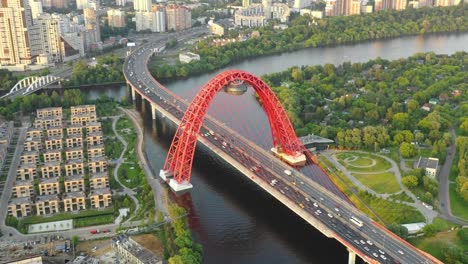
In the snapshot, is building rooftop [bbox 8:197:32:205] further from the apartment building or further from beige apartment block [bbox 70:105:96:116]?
beige apartment block [bbox 70:105:96:116]

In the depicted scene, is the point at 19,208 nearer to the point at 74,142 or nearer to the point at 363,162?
the point at 74,142

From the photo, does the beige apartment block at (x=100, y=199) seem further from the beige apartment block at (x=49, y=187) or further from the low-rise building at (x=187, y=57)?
the low-rise building at (x=187, y=57)

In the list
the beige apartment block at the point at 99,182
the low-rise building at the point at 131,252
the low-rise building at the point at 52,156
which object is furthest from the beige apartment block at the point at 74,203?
the low-rise building at the point at 52,156

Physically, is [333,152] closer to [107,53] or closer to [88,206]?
[88,206]

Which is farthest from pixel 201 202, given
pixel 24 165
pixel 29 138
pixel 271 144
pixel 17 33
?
pixel 17 33

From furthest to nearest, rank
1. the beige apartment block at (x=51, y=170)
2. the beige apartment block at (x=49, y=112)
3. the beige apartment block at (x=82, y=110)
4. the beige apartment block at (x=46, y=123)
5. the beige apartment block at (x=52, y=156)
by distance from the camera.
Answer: the beige apartment block at (x=49, y=112) → the beige apartment block at (x=82, y=110) → the beige apartment block at (x=46, y=123) → the beige apartment block at (x=52, y=156) → the beige apartment block at (x=51, y=170)

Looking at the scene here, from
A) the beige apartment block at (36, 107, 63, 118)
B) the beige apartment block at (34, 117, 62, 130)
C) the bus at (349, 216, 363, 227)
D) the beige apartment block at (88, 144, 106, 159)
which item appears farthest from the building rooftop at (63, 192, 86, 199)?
the bus at (349, 216, 363, 227)
